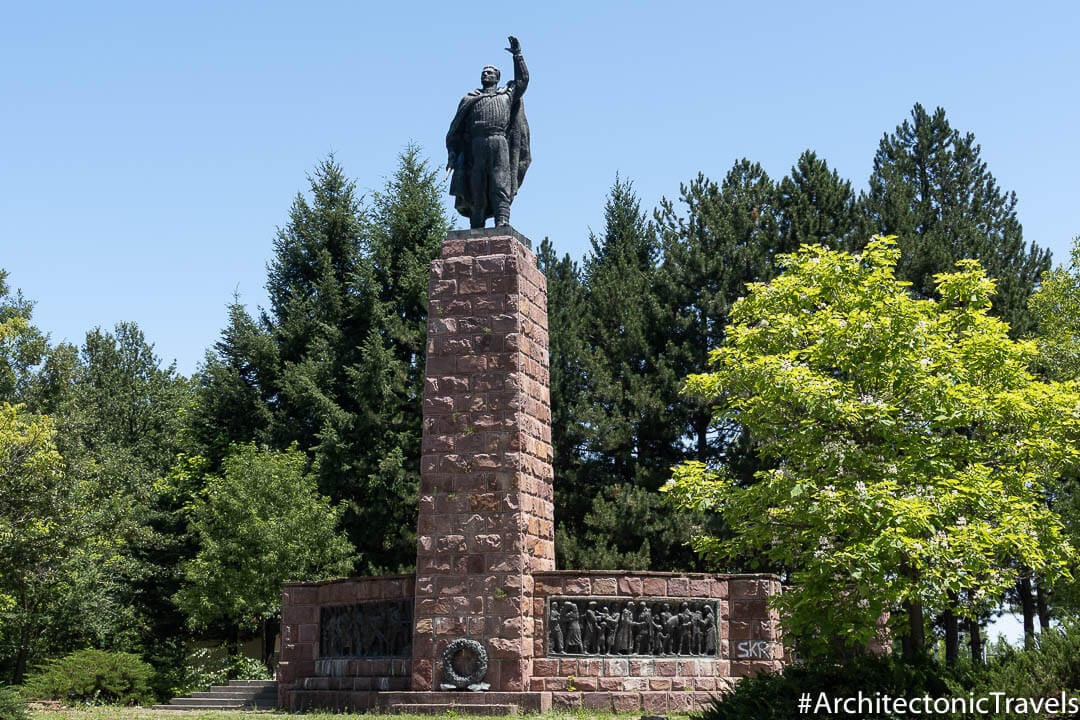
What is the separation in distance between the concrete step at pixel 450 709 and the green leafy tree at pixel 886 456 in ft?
12.6

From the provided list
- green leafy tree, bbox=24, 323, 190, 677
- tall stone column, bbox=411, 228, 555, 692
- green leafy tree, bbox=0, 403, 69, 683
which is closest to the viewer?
tall stone column, bbox=411, 228, 555, 692

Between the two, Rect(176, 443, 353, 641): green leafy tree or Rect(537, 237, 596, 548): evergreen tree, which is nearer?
Rect(176, 443, 353, 641): green leafy tree

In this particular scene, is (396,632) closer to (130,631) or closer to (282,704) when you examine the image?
(282,704)

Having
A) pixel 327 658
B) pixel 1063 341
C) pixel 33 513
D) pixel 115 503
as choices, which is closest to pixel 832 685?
pixel 327 658

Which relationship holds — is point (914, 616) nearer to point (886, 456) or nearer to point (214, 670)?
point (886, 456)

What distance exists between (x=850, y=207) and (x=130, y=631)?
78.2 ft

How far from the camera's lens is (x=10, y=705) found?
11.8 metres

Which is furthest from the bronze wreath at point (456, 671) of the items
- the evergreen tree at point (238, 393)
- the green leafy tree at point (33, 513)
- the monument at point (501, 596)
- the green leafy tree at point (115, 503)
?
the evergreen tree at point (238, 393)

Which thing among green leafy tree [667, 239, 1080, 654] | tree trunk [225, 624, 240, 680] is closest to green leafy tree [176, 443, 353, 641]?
tree trunk [225, 624, 240, 680]

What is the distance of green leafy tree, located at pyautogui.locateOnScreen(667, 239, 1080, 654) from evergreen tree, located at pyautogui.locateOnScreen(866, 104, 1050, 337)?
1339 cm

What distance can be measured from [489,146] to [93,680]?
14902 mm

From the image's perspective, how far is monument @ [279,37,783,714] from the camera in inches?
589

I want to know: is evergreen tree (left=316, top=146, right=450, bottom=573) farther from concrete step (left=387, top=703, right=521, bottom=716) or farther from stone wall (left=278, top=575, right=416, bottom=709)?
concrete step (left=387, top=703, right=521, bottom=716)

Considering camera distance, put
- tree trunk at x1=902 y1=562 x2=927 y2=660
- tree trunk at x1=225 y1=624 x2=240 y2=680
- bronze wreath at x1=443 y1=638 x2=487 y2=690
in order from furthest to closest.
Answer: tree trunk at x1=225 y1=624 x2=240 y2=680 < bronze wreath at x1=443 y1=638 x2=487 y2=690 < tree trunk at x1=902 y1=562 x2=927 y2=660
